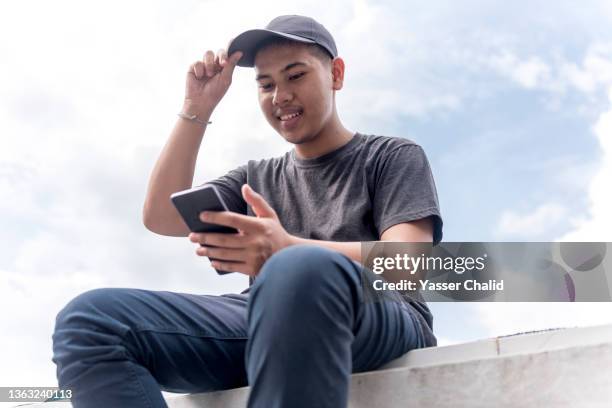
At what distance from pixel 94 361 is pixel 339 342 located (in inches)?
24.1

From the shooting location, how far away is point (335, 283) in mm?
1192

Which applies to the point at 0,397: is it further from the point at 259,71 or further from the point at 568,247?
the point at 568,247

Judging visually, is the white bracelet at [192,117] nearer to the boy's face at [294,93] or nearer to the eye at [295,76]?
the boy's face at [294,93]

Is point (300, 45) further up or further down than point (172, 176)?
further up

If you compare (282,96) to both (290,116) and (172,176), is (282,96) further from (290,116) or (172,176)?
(172,176)

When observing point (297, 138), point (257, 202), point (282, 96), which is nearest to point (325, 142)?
point (297, 138)

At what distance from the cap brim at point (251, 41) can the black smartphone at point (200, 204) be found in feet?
2.44

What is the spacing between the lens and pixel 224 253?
4.99 ft

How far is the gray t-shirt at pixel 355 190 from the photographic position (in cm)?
182

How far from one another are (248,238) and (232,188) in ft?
2.61

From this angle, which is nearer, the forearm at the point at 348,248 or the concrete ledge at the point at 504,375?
the concrete ledge at the point at 504,375

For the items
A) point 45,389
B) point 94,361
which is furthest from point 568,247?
point 45,389

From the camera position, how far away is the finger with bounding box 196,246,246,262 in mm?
1495

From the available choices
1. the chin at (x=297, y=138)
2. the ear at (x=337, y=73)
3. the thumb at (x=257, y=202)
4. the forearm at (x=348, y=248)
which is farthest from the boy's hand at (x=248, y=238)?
the ear at (x=337, y=73)
